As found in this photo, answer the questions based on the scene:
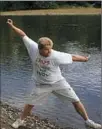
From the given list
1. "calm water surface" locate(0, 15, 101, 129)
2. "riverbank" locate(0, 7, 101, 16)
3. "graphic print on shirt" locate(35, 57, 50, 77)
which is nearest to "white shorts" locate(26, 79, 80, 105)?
"graphic print on shirt" locate(35, 57, 50, 77)

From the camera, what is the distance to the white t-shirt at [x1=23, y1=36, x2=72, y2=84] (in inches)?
332

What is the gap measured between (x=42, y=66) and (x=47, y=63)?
0.12 meters

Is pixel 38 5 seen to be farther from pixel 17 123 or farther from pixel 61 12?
pixel 17 123

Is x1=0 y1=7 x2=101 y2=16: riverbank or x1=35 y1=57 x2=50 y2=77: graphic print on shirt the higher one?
x1=35 y1=57 x2=50 y2=77: graphic print on shirt

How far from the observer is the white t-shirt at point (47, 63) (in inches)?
332

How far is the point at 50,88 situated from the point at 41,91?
18 centimetres

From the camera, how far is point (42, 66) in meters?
8.49

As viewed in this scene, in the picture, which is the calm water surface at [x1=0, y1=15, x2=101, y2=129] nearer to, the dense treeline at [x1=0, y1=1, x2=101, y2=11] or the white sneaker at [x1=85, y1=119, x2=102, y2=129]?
the white sneaker at [x1=85, y1=119, x2=102, y2=129]

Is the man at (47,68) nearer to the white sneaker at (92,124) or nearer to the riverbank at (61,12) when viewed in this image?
A: the white sneaker at (92,124)

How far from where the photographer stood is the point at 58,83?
8.67 metres

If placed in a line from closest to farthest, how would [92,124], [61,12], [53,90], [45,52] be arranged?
[45,52] < [53,90] < [92,124] < [61,12]

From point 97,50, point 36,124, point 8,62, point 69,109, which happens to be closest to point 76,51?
point 97,50

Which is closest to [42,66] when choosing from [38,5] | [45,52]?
[45,52]

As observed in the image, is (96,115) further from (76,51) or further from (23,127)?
(76,51)
